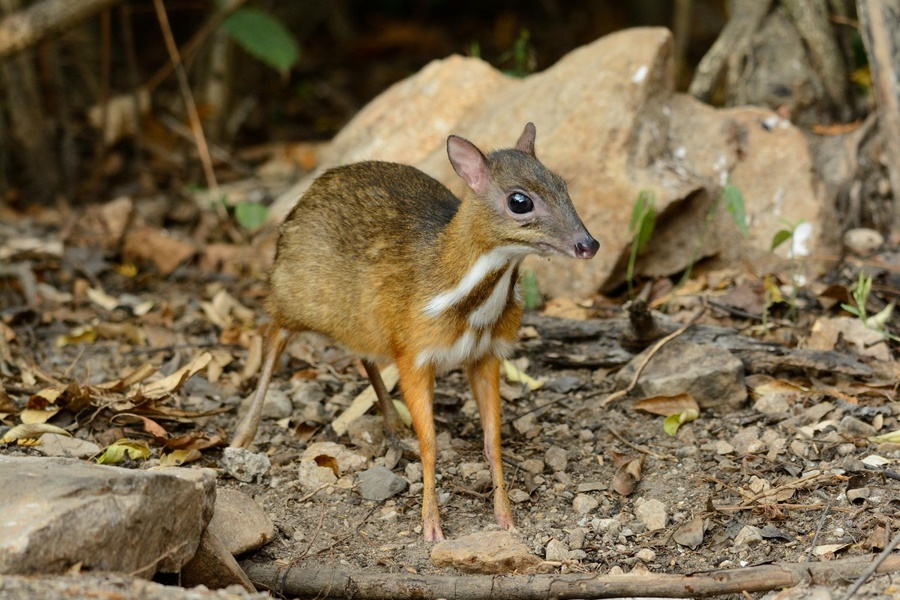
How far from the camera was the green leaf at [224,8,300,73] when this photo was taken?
8.26 meters

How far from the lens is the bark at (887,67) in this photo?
6613 millimetres

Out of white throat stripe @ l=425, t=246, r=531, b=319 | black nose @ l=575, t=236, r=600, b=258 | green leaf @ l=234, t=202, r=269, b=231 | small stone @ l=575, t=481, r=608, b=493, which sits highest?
black nose @ l=575, t=236, r=600, b=258

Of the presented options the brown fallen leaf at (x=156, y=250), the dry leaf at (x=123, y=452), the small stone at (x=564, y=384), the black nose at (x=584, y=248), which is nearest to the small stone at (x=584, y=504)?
the small stone at (x=564, y=384)

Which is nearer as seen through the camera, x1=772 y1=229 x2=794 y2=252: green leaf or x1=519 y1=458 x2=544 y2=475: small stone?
x1=519 y1=458 x2=544 y2=475: small stone

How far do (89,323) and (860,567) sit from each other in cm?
476

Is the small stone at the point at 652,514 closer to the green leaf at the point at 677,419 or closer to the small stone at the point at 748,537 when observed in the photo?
the small stone at the point at 748,537

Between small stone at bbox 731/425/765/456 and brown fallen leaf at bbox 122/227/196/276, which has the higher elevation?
brown fallen leaf at bbox 122/227/196/276

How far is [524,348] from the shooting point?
19.6ft

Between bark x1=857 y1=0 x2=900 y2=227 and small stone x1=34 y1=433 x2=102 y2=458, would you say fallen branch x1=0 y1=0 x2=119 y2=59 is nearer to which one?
small stone x1=34 y1=433 x2=102 y2=458

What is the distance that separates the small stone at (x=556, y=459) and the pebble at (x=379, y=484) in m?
0.67

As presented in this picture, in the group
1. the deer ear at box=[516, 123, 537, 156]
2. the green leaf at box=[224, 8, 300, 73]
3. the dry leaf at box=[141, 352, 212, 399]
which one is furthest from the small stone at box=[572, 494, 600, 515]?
the green leaf at box=[224, 8, 300, 73]

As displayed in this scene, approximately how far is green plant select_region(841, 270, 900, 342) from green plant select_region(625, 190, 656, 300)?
111 cm

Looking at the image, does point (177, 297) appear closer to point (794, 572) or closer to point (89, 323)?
point (89, 323)

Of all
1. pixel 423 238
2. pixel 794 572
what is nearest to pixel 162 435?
pixel 423 238
